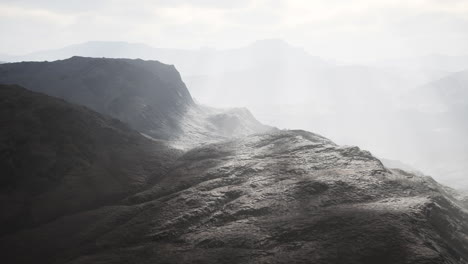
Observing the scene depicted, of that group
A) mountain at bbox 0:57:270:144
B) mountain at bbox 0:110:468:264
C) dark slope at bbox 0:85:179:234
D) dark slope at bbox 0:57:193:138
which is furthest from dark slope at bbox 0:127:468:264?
dark slope at bbox 0:57:193:138

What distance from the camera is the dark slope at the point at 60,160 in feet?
92.2

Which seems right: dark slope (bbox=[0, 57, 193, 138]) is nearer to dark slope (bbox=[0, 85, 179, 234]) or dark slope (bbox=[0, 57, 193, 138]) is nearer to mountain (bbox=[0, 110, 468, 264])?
dark slope (bbox=[0, 85, 179, 234])

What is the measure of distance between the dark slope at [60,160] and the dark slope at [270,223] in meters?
2.45

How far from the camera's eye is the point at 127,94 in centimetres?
9044

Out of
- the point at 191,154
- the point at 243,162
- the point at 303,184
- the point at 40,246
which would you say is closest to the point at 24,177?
the point at 40,246

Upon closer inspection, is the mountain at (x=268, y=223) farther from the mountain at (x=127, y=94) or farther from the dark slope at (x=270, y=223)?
the mountain at (x=127, y=94)

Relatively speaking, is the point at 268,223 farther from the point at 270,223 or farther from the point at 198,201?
the point at 198,201

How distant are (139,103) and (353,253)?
3157 inches

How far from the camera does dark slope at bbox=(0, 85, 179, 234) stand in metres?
28.1

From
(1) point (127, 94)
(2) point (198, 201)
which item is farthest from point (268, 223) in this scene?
(1) point (127, 94)

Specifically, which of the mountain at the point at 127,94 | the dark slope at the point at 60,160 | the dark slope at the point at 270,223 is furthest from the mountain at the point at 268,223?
the mountain at the point at 127,94

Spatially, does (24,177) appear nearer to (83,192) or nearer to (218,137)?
(83,192)

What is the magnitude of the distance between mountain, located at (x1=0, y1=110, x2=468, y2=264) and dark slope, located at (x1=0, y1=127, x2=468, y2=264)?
73mm

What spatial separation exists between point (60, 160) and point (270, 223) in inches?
935
